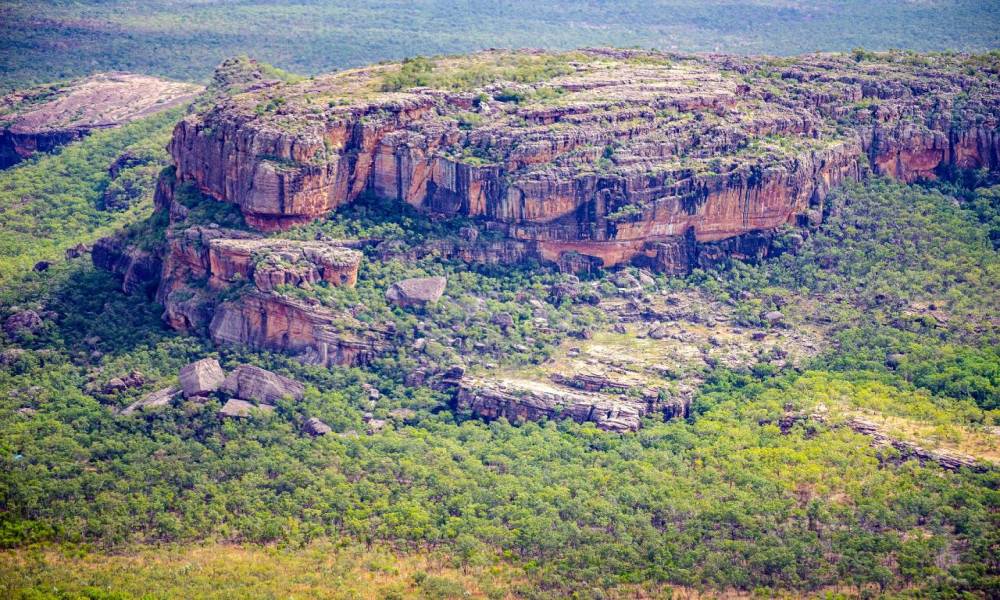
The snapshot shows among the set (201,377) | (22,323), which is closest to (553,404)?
(201,377)

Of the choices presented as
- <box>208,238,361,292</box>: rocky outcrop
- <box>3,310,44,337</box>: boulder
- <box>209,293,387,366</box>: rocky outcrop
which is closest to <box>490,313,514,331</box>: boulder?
<box>209,293,387,366</box>: rocky outcrop

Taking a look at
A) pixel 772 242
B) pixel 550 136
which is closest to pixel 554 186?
pixel 550 136

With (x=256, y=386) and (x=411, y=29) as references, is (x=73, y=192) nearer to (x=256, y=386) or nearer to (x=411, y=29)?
(x=256, y=386)

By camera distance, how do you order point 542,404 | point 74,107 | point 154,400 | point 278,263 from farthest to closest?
point 74,107 < point 278,263 < point 542,404 < point 154,400

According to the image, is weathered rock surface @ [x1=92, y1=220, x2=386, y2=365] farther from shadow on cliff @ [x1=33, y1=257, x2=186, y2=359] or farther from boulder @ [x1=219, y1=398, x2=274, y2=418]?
boulder @ [x1=219, y1=398, x2=274, y2=418]

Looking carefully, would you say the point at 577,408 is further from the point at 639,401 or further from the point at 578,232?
the point at 578,232

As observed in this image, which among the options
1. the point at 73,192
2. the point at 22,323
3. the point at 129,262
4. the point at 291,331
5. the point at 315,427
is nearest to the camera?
the point at 315,427
